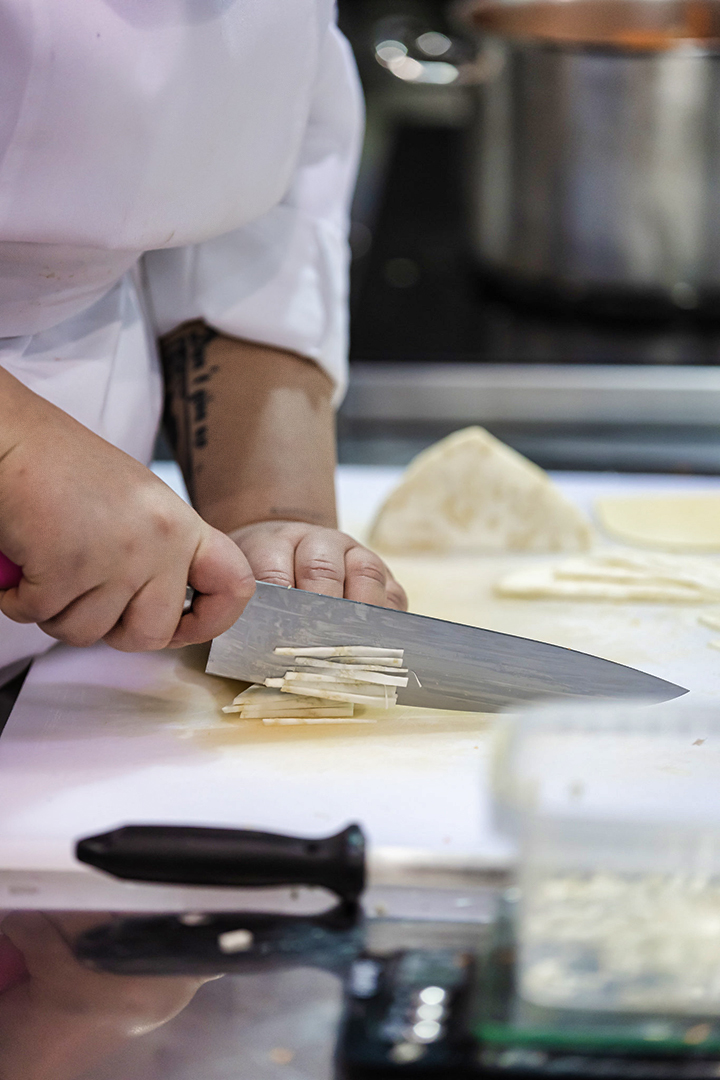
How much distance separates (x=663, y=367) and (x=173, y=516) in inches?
38.1

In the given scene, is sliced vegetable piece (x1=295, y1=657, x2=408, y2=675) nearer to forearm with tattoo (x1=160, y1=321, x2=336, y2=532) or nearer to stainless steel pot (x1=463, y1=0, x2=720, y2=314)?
forearm with tattoo (x1=160, y1=321, x2=336, y2=532)

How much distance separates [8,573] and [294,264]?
44 cm

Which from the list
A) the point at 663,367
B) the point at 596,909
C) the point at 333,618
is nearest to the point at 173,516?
the point at 333,618

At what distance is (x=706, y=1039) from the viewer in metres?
0.51

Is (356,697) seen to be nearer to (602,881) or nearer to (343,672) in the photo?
(343,672)

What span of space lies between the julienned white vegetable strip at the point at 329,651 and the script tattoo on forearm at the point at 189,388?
0.24 m

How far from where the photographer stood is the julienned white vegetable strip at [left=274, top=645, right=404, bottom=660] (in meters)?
0.77

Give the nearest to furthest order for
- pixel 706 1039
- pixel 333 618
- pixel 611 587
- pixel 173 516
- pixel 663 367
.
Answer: pixel 706 1039
pixel 173 516
pixel 333 618
pixel 611 587
pixel 663 367

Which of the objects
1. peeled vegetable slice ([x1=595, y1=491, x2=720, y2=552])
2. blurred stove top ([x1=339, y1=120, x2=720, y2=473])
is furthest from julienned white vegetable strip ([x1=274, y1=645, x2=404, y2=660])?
blurred stove top ([x1=339, y1=120, x2=720, y2=473])

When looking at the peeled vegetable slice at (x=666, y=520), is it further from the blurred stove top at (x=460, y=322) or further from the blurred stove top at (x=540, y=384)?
the blurred stove top at (x=460, y=322)

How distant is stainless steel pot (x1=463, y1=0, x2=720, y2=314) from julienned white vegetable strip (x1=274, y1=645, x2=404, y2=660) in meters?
0.98

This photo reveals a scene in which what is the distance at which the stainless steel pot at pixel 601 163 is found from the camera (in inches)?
58.4

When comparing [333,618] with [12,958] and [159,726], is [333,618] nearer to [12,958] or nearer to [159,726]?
[159,726]

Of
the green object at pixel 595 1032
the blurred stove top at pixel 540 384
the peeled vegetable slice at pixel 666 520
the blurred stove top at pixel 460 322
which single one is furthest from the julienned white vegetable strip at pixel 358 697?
the blurred stove top at pixel 460 322
